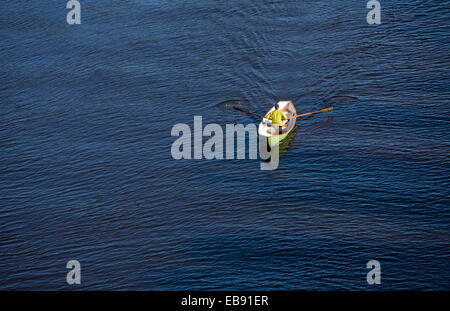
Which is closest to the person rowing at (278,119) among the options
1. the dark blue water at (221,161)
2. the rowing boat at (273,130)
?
the rowing boat at (273,130)

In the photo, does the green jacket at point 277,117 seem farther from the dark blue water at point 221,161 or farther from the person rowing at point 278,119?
the dark blue water at point 221,161

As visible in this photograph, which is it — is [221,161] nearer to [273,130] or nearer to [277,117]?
[273,130]

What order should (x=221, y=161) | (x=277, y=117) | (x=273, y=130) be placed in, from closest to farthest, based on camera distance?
(x=273, y=130)
(x=277, y=117)
(x=221, y=161)

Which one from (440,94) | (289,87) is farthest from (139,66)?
(440,94)

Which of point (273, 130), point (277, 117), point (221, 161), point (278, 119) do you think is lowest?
point (221, 161)

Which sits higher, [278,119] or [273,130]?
[278,119]

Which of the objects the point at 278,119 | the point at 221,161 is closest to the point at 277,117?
the point at 278,119

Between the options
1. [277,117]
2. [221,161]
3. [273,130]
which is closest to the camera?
[273,130]

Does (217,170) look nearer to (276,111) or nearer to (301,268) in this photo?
(276,111)
